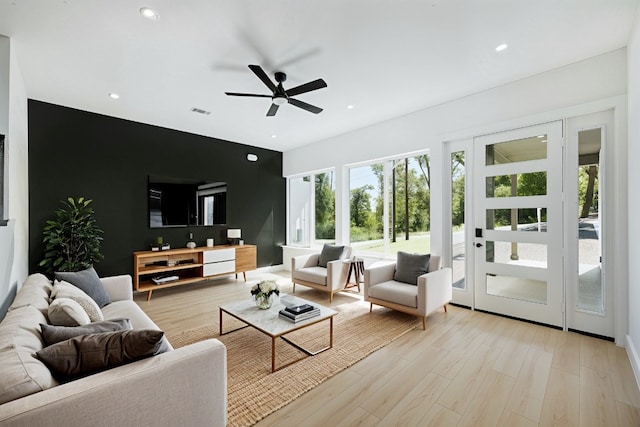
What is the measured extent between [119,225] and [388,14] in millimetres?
4850

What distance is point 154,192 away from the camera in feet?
16.6

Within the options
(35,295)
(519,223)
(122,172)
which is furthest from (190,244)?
(519,223)

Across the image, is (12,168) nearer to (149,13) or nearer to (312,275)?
(149,13)

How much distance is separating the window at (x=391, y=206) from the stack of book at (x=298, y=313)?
8.12 ft

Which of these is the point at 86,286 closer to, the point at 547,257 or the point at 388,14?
the point at 388,14

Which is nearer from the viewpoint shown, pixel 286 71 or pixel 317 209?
pixel 286 71

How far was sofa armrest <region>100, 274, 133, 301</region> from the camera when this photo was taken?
320cm

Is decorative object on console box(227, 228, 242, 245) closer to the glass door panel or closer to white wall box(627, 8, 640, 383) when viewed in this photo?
the glass door panel

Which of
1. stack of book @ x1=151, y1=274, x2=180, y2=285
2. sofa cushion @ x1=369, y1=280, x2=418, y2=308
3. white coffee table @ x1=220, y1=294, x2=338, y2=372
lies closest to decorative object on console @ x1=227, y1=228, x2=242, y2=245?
stack of book @ x1=151, y1=274, x2=180, y2=285

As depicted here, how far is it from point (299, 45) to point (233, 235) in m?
4.09

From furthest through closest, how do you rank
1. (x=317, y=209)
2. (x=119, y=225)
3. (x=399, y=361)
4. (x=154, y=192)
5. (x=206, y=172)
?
(x=317, y=209) < (x=206, y=172) < (x=154, y=192) < (x=119, y=225) < (x=399, y=361)

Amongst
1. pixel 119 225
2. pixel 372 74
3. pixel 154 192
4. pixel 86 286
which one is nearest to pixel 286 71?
pixel 372 74

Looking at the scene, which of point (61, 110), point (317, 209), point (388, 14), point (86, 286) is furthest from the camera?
point (317, 209)

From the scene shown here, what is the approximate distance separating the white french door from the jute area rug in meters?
1.24
